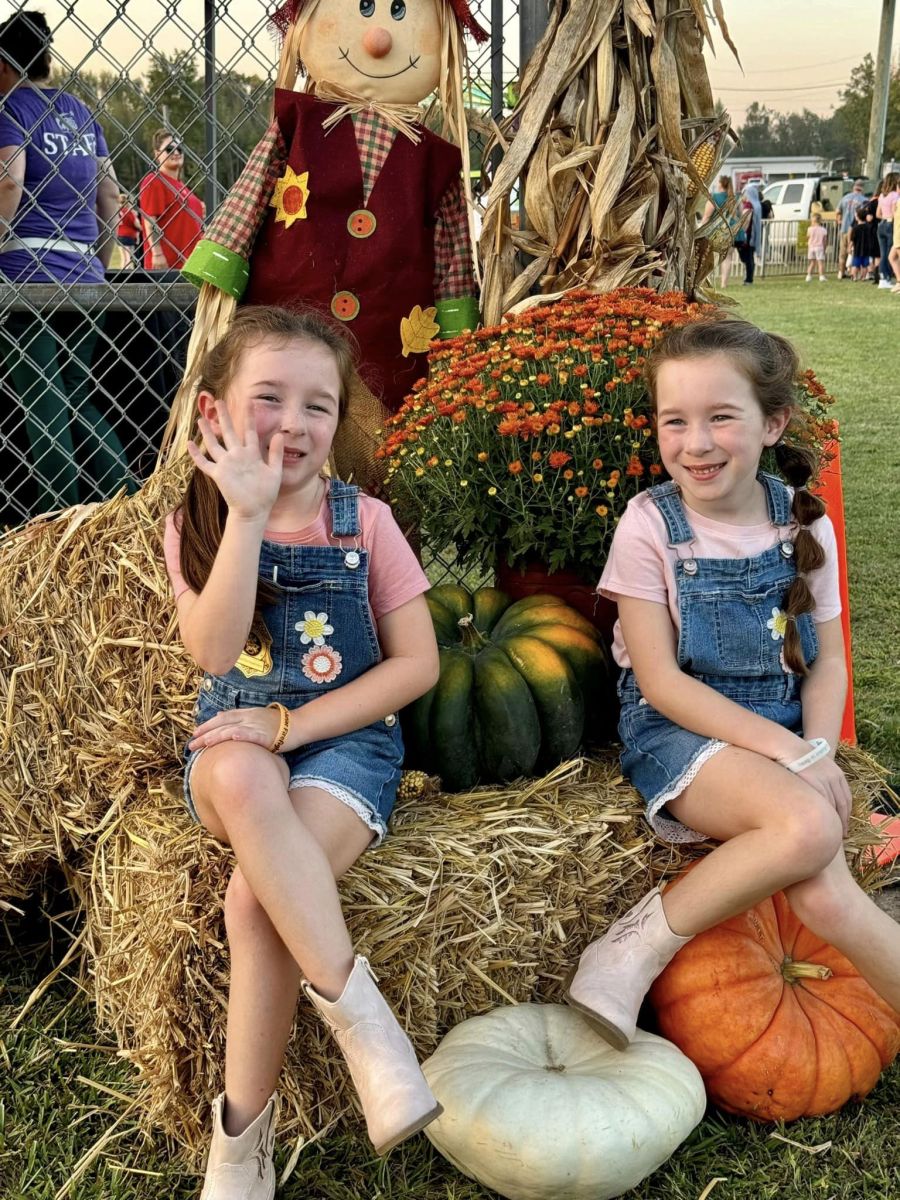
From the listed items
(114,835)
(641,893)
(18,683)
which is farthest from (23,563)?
(641,893)

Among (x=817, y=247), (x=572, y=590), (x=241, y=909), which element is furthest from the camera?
(x=817, y=247)

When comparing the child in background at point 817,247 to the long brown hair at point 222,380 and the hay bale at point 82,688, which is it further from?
the long brown hair at point 222,380

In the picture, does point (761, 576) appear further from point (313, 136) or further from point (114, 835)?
point (313, 136)

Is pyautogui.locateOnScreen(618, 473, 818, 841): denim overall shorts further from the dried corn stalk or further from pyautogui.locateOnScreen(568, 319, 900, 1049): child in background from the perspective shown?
the dried corn stalk

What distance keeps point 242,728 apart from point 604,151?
2.16m

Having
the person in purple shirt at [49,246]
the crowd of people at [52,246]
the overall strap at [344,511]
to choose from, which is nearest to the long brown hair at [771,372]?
the overall strap at [344,511]

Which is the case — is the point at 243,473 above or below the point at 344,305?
below

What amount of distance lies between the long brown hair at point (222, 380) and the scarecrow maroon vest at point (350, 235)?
1.00 m

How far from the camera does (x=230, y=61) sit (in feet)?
12.2

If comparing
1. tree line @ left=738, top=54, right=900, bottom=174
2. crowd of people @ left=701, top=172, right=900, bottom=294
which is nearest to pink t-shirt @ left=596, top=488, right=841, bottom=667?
crowd of people @ left=701, top=172, right=900, bottom=294

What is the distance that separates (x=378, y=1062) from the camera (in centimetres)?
192

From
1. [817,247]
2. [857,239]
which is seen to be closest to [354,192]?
[857,239]

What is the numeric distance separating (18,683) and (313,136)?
167 cm

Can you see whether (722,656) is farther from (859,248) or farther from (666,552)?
(859,248)
